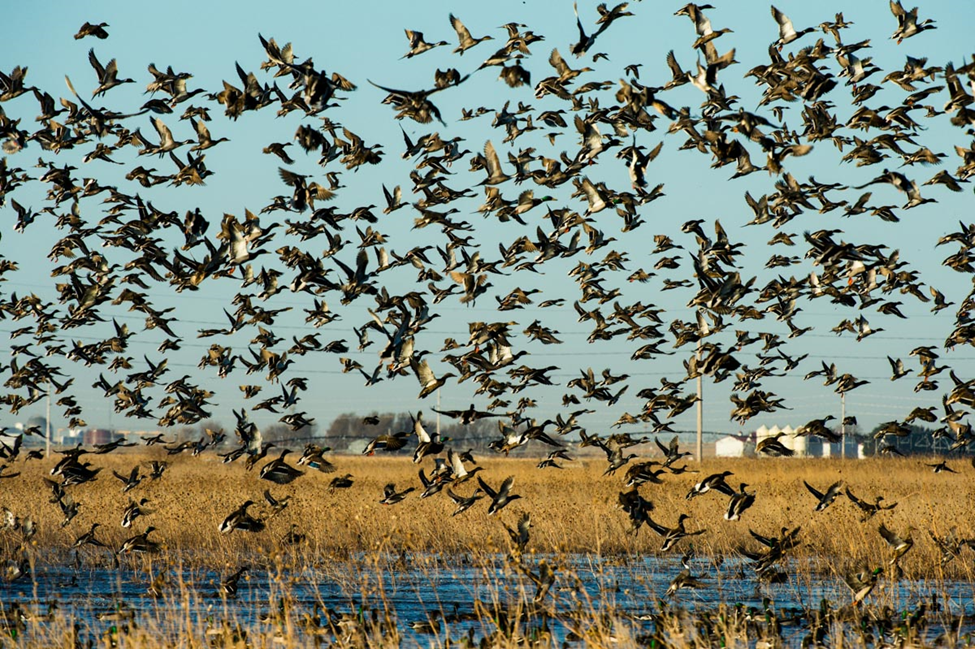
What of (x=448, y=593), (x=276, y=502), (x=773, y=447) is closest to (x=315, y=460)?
(x=276, y=502)

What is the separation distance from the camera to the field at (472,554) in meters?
16.6

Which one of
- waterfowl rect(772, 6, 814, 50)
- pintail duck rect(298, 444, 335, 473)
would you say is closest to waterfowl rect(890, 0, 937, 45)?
waterfowl rect(772, 6, 814, 50)

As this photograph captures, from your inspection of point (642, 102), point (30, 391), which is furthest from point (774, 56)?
point (30, 391)

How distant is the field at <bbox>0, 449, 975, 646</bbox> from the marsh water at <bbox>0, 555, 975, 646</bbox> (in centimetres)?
8

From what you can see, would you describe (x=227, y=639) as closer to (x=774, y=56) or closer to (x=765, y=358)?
(x=774, y=56)

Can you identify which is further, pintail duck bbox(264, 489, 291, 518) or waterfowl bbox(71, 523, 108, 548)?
waterfowl bbox(71, 523, 108, 548)

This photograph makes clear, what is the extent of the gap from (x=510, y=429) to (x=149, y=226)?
23.8ft

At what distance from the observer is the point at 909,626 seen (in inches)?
486

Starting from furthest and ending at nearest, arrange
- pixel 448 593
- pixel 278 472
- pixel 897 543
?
pixel 448 593 → pixel 278 472 → pixel 897 543

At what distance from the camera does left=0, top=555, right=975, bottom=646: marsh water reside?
16.1 m

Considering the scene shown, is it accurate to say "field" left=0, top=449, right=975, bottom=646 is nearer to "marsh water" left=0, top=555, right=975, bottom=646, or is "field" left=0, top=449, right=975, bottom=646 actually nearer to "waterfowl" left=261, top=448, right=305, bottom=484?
"marsh water" left=0, top=555, right=975, bottom=646

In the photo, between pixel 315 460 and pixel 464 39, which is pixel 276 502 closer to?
pixel 315 460

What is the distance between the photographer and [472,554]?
22.7 metres

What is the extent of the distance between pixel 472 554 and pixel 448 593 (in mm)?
2342
